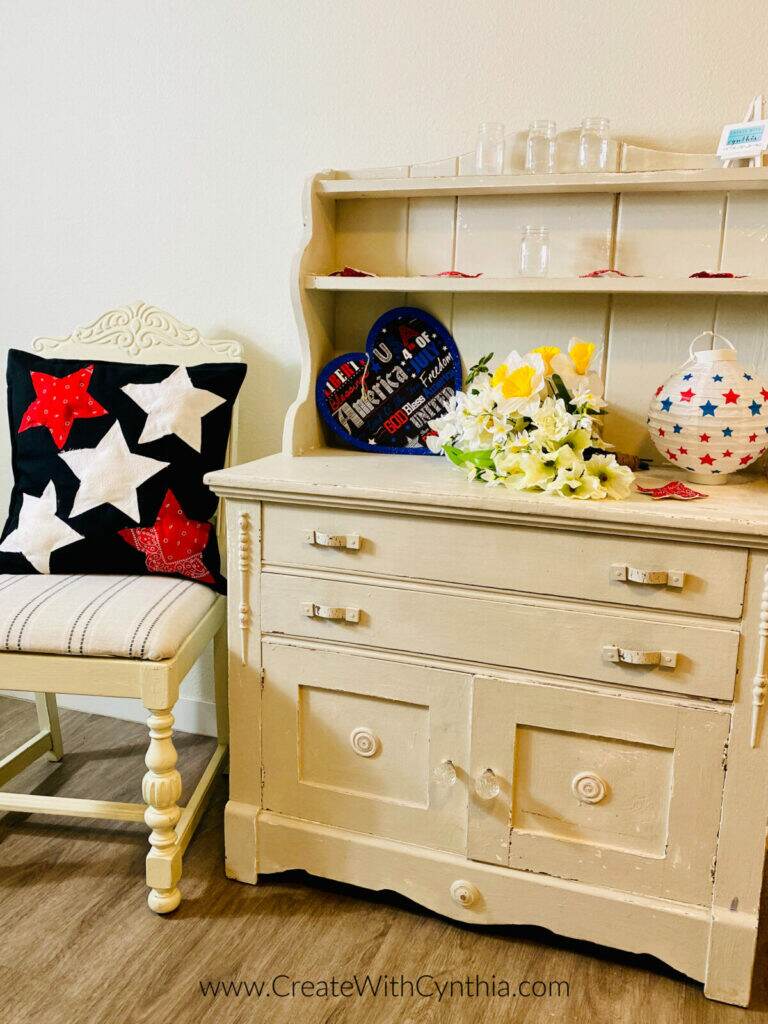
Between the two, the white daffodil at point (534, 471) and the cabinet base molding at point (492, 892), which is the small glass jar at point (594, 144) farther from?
the cabinet base molding at point (492, 892)

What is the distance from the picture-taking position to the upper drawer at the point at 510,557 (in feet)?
4.21

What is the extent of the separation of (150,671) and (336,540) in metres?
0.39

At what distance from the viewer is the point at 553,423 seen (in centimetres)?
140

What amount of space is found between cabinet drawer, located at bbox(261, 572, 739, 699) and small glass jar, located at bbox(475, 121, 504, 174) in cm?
83

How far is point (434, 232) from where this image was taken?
175 cm

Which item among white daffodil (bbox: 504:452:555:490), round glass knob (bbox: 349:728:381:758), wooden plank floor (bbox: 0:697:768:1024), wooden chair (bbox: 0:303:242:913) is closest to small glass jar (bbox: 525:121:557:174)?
white daffodil (bbox: 504:452:555:490)

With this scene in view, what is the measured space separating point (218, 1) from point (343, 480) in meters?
1.18

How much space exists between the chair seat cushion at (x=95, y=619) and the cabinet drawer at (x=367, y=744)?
0.19m

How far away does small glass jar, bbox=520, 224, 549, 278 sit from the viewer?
162 centimetres

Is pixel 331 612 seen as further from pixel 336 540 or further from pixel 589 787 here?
pixel 589 787

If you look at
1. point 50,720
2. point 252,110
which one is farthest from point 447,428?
point 50,720

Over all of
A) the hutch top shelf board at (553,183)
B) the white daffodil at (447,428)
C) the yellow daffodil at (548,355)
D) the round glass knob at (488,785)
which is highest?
the hutch top shelf board at (553,183)

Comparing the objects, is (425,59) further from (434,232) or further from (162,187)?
(162,187)

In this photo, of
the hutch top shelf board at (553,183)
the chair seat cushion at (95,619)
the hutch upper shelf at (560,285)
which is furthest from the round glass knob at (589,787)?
the hutch top shelf board at (553,183)
